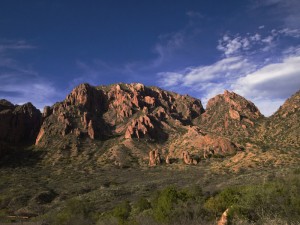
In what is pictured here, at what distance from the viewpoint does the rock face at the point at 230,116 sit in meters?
125

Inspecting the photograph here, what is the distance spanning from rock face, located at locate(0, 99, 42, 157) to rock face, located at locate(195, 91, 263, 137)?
7620cm

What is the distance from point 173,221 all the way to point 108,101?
15884 centimetres

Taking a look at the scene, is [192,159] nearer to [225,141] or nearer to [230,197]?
[225,141]

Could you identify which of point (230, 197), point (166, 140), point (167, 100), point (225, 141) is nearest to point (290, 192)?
point (230, 197)

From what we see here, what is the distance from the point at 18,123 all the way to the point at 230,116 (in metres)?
91.8

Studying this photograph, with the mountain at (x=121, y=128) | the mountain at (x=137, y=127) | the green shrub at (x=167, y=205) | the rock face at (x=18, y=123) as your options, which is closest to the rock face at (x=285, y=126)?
the mountain at (x=137, y=127)

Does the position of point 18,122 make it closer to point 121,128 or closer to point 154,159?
point 121,128

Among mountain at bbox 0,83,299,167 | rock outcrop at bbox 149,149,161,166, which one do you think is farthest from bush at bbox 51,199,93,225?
rock outcrop at bbox 149,149,161,166

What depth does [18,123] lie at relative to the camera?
15312 cm

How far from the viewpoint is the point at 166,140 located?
137625mm

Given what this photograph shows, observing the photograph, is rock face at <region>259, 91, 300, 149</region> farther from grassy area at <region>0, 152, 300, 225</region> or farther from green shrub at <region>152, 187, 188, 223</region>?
green shrub at <region>152, 187, 188, 223</region>

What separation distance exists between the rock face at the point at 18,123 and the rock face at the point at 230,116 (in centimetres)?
7620

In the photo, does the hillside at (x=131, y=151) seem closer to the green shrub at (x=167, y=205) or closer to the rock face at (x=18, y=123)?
the rock face at (x=18, y=123)

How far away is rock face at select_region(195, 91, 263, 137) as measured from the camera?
124750 millimetres
